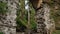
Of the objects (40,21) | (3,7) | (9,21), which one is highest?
(3,7)

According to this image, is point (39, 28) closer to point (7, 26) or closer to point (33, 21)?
point (7, 26)

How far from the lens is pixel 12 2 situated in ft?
16.6

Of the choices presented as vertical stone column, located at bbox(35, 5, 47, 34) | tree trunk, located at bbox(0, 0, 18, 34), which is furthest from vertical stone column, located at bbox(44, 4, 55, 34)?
tree trunk, located at bbox(0, 0, 18, 34)

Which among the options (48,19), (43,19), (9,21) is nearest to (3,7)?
(9,21)

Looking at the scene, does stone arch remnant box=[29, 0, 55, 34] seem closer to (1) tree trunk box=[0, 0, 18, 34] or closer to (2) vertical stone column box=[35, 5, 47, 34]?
(2) vertical stone column box=[35, 5, 47, 34]

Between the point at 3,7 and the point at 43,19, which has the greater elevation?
the point at 3,7

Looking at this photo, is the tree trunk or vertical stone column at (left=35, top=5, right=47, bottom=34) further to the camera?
vertical stone column at (left=35, top=5, right=47, bottom=34)

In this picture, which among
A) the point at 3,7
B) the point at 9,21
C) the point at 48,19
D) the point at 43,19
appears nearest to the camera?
the point at 9,21

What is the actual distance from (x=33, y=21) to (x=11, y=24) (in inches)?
300

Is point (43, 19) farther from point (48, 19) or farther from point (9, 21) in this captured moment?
point (9, 21)

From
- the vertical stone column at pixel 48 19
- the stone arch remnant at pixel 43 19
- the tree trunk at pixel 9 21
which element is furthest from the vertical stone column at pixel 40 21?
the tree trunk at pixel 9 21

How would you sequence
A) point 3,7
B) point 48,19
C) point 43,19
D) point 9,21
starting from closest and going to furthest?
1. point 9,21
2. point 3,7
3. point 48,19
4. point 43,19

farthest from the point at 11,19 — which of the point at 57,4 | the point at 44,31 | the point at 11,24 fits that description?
the point at 44,31

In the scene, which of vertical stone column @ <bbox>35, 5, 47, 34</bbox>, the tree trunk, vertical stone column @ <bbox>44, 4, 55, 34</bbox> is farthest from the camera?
vertical stone column @ <bbox>35, 5, 47, 34</bbox>
